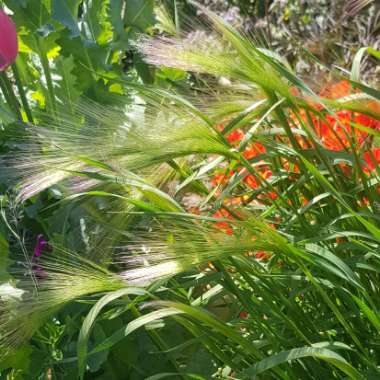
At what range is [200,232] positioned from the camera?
1099 millimetres

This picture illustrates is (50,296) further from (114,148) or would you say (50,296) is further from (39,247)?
(39,247)

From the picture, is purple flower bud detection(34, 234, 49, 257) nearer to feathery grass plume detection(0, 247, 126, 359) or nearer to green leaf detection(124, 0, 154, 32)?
feathery grass plume detection(0, 247, 126, 359)

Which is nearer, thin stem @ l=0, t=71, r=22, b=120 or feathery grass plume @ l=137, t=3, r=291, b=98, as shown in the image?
feathery grass plume @ l=137, t=3, r=291, b=98

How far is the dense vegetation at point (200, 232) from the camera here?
3.80ft

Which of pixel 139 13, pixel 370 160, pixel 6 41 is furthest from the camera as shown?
pixel 139 13

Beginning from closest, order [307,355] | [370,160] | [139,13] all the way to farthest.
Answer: [307,355]
[370,160]
[139,13]

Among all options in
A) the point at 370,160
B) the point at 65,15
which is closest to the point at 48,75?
the point at 65,15

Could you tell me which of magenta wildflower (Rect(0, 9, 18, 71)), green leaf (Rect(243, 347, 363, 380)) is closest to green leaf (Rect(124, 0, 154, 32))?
magenta wildflower (Rect(0, 9, 18, 71))

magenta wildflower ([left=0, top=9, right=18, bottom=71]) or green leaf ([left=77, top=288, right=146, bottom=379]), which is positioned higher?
magenta wildflower ([left=0, top=9, right=18, bottom=71])

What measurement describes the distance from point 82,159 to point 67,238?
464 millimetres

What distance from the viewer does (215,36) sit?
1.43 m


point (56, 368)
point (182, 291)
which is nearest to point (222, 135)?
point (182, 291)

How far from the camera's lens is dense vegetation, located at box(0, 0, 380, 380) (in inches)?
45.6

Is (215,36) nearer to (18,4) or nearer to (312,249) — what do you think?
(312,249)
